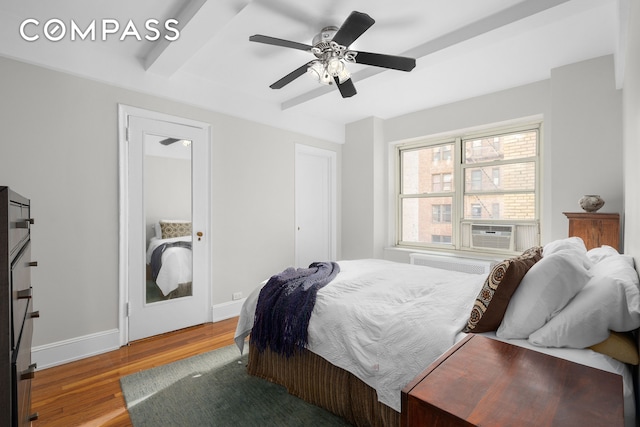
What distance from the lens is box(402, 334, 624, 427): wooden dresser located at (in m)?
0.73

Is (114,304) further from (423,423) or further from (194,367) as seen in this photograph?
(423,423)

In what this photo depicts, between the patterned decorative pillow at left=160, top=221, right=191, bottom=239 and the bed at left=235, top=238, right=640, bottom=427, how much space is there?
62.0 inches

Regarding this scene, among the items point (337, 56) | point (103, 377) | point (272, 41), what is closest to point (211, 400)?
point (103, 377)

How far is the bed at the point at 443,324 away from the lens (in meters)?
1.18

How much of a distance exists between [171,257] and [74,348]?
1027 mm

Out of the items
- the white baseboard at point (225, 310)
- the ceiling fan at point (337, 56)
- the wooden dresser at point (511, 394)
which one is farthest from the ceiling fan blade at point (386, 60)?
the white baseboard at point (225, 310)

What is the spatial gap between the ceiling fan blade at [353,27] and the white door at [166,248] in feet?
6.45

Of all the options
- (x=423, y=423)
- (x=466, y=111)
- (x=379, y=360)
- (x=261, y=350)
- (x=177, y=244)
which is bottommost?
(x=261, y=350)

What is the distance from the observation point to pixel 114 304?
2.79 m

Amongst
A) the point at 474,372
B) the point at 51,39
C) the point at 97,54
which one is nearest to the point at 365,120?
the point at 97,54

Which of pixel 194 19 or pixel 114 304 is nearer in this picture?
pixel 194 19

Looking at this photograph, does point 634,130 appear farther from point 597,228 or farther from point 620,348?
point 597,228

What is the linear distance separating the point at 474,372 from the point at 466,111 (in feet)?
12.0

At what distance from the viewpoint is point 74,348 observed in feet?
8.39
